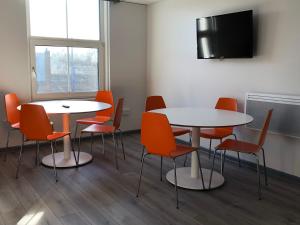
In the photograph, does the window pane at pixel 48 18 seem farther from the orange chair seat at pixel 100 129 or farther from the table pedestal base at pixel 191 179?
the table pedestal base at pixel 191 179

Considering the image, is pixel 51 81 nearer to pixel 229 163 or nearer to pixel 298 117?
pixel 229 163

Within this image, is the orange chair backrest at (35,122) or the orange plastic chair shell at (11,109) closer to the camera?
the orange chair backrest at (35,122)

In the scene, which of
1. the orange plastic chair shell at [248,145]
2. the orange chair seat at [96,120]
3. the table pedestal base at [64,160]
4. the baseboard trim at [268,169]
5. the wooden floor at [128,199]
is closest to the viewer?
the wooden floor at [128,199]

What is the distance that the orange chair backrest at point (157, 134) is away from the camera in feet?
9.14

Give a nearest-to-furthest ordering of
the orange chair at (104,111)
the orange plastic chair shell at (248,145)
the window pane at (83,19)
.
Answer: the orange plastic chair shell at (248,145) < the orange chair at (104,111) < the window pane at (83,19)

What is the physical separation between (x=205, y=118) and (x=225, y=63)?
1363 mm

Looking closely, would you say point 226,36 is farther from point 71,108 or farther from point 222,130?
point 71,108

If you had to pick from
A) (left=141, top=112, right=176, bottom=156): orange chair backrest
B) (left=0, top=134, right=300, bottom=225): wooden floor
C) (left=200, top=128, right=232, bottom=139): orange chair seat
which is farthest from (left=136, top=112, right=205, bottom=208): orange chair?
(left=200, top=128, right=232, bottom=139): orange chair seat

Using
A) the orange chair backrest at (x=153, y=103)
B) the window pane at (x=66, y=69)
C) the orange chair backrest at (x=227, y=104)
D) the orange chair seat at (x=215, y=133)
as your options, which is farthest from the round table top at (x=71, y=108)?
the orange chair backrest at (x=227, y=104)

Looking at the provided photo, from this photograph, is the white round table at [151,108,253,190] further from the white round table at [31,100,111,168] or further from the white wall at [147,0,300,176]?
the white round table at [31,100,111,168]

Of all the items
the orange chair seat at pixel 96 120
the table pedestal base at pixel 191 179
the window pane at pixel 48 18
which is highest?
the window pane at pixel 48 18

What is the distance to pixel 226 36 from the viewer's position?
3.99 metres

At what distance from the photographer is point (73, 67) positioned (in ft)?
17.0

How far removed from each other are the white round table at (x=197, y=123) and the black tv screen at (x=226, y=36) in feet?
2.94
